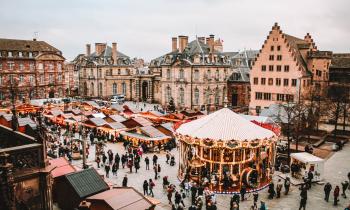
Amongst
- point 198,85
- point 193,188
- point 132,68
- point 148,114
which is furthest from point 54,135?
point 132,68

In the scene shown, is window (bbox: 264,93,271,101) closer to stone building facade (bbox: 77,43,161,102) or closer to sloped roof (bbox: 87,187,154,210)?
stone building facade (bbox: 77,43,161,102)

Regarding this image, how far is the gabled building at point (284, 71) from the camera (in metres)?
43.7

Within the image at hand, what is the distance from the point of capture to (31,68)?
201 ft

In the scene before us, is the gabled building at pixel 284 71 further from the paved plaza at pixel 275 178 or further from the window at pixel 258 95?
the paved plaza at pixel 275 178

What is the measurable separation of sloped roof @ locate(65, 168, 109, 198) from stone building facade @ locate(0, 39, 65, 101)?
48384mm

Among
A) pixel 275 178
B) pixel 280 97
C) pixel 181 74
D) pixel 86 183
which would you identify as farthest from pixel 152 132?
pixel 181 74

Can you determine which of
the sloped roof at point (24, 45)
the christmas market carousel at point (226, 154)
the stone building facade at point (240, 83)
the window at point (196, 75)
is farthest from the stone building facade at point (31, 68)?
the christmas market carousel at point (226, 154)

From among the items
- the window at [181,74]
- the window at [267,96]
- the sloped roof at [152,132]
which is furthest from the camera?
the window at [181,74]

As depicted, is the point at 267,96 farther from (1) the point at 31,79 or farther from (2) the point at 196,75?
(1) the point at 31,79

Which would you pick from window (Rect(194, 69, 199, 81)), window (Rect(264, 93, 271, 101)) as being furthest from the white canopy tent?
window (Rect(194, 69, 199, 81))

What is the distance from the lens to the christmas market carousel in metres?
19.3

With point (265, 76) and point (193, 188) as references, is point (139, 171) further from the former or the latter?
point (265, 76)

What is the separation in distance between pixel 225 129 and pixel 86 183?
922cm

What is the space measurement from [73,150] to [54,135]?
7564mm
